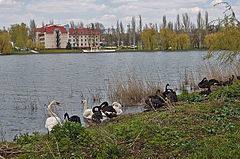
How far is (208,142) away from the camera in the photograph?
5258 mm

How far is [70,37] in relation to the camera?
11681 cm

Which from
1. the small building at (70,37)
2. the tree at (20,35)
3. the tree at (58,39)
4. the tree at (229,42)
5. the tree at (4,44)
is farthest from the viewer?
the small building at (70,37)

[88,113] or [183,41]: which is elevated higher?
[183,41]

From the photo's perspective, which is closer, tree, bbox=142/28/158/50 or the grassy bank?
the grassy bank

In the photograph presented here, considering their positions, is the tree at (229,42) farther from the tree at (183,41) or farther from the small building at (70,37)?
the small building at (70,37)

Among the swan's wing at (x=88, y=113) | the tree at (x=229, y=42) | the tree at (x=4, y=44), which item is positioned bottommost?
the swan's wing at (x=88, y=113)

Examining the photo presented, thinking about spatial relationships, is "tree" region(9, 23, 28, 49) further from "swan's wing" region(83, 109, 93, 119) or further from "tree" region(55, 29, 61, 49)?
"swan's wing" region(83, 109, 93, 119)

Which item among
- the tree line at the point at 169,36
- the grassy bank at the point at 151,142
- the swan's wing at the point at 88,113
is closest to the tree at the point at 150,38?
the tree line at the point at 169,36

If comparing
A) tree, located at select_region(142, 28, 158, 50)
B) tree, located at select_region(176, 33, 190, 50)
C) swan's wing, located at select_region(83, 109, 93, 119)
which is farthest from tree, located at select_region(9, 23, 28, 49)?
swan's wing, located at select_region(83, 109, 93, 119)

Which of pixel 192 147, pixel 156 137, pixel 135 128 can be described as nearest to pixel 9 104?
pixel 135 128

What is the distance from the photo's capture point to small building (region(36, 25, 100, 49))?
110938mm

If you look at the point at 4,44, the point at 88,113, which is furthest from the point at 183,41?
the point at 88,113

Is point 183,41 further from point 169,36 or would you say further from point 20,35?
point 20,35

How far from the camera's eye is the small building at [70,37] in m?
111
